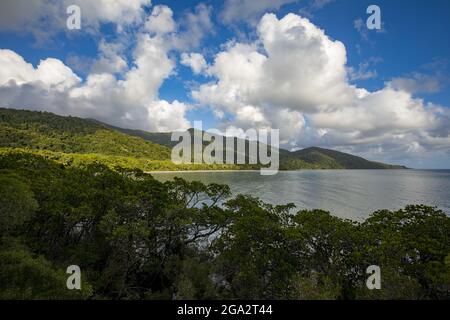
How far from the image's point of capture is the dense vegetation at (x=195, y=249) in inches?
684

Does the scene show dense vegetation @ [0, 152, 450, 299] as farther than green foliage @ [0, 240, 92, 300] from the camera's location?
Yes

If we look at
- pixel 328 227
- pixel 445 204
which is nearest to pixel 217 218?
pixel 328 227

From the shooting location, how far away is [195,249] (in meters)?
29.2

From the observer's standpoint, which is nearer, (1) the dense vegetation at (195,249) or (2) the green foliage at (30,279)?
(2) the green foliage at (30,279)

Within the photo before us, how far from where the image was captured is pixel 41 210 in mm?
25484

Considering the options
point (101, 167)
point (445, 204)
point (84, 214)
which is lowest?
point (445, 204)

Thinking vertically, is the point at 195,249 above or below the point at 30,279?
below

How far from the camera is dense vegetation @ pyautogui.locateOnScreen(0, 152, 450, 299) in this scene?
17.4m

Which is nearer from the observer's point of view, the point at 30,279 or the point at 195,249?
the point at 30,279

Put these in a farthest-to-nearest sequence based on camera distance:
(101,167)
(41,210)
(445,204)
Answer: (445,204)
(101,167)
(41,210)
